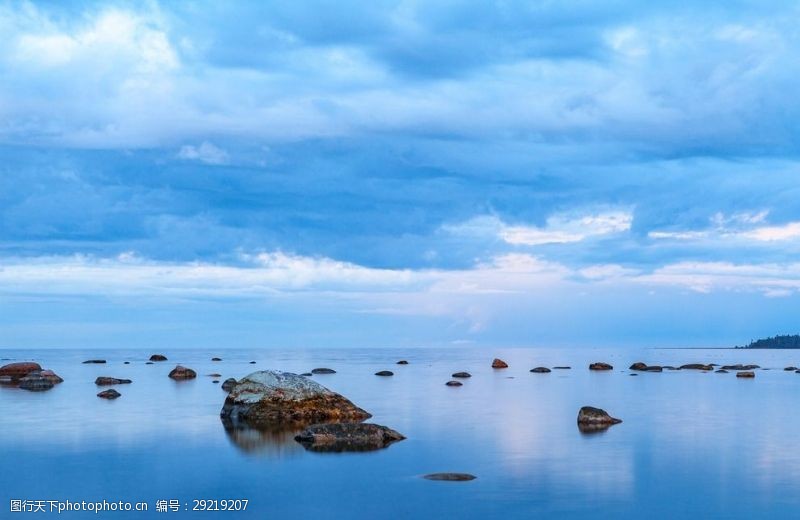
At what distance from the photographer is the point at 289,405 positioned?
37.8 m

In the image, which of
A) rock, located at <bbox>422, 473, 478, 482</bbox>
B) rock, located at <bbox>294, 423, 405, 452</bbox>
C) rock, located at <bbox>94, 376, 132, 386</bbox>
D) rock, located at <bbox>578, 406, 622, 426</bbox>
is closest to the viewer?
rock, located at <bbox>422, 473, 478, 482</bbox>

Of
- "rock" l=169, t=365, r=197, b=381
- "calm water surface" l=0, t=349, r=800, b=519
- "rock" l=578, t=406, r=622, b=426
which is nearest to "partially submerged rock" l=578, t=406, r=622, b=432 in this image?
"rock" l=578, t=406, r=622, b=426

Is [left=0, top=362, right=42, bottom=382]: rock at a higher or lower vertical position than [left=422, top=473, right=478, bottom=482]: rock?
higher

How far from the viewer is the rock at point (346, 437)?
2856 cm

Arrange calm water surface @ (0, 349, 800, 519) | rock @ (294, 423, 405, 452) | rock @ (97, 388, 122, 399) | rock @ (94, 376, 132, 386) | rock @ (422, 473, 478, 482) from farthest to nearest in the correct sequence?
rock @ (94, 376, 132, 386) < rock @ (97, 388, 122, 399) < rock @ (294, 423, 405, 452) < rock @ (422, 473, 478, 482) < calm water surface @ (0, 349, 800, 519)

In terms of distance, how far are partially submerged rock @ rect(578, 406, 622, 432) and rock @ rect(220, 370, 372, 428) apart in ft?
33.5

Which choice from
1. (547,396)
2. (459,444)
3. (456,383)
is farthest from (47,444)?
(456,383)

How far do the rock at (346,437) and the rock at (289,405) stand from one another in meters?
6.37

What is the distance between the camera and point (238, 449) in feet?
95.8

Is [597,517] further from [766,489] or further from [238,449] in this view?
[238,449]

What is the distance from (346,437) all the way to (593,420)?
13.4 meters

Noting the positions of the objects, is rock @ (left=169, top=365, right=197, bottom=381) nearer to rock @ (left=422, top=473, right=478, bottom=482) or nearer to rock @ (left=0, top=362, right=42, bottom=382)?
rock @ (left=0, top=362, right=42, bottom=382)

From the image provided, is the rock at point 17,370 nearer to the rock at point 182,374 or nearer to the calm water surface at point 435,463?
the rock at point 182,374

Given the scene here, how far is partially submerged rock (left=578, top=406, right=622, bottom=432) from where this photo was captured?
36.8m
